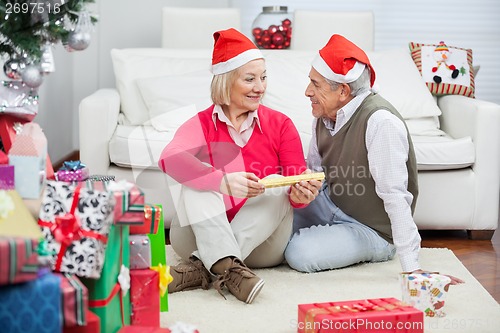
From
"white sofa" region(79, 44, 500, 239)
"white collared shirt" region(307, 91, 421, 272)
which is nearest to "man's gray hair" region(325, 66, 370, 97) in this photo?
"white collared shirt" region(307, 91, 421, 272)

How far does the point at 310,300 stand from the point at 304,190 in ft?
1.17

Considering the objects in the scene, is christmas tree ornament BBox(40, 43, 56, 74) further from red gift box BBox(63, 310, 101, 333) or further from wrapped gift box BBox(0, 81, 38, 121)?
red gift box BBox(63, 310, 101, 333)

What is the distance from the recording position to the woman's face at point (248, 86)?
2.54 metres

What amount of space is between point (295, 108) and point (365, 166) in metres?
0.89

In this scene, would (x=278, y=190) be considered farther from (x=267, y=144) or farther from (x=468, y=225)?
(x=468, y=225)

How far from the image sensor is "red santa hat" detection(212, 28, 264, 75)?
2545 millimetres

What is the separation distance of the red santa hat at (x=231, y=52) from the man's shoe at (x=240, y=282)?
0.67m

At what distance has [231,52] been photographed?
255 cm

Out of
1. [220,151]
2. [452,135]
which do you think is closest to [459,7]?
[452,135]

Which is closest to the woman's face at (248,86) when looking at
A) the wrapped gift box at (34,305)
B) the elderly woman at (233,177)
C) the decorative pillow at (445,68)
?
the elderly woman at (233,177)

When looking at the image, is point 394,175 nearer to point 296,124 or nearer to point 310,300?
point 310,300

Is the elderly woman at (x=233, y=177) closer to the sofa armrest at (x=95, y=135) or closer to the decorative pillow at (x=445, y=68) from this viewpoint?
the sofa armrest at (x=95, y=135)

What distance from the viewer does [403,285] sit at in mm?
2172

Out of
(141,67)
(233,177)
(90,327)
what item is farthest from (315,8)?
(90,327)
